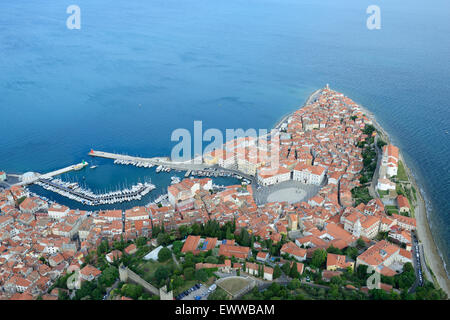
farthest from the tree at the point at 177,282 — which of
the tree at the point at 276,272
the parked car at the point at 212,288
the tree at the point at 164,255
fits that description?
the tree at the point at 276,272

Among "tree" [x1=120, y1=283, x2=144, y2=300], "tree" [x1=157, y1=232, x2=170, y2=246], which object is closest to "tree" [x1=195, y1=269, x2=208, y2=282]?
"tree" [x1=120, y1=283, x2=144, y2=300]

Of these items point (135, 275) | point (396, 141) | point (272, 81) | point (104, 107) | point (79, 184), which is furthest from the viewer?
point (272, 81)

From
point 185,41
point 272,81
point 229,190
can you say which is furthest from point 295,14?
point 229,190

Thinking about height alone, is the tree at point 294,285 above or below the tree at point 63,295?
above

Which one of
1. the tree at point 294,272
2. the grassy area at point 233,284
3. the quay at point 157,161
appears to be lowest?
the tree at point 294,272

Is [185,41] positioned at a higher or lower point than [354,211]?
higher

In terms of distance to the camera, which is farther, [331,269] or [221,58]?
[221,58]

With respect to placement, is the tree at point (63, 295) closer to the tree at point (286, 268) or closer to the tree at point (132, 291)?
the tree at point (132, 291)
